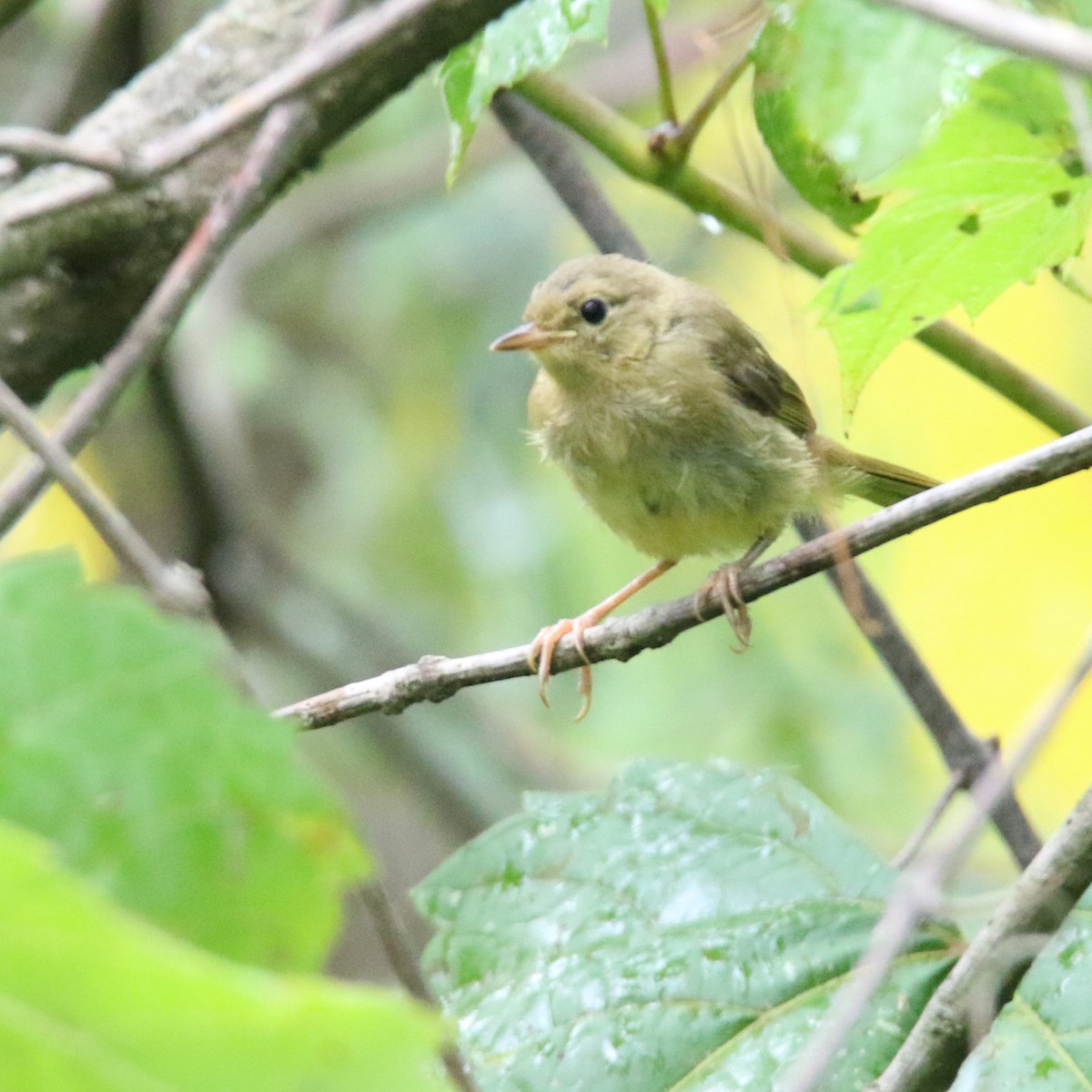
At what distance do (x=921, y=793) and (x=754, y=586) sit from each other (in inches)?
176

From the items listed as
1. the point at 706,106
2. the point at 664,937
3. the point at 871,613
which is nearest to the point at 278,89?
the point at 706,106

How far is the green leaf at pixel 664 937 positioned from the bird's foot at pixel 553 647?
0.29 metres

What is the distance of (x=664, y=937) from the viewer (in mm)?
2639

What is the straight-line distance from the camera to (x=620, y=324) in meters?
4.39

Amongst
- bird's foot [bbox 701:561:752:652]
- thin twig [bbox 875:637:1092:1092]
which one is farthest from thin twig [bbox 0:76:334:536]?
thin twig [bbox 875:637:1092:1092]

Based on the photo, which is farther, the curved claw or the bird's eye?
the bird's eye

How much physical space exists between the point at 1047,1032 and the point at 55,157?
86.3 inches

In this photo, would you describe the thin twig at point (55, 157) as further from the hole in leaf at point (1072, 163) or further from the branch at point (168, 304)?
the hole in leaf at point (1072, 163)

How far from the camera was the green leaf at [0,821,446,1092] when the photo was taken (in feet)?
2.51

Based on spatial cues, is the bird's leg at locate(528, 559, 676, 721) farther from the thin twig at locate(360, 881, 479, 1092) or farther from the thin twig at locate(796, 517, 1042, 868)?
the thin twig at locate(360, 881, 479, 1092)

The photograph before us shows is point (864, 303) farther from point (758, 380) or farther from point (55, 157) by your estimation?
point (758, 380)

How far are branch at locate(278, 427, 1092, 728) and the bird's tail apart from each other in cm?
Result: 148

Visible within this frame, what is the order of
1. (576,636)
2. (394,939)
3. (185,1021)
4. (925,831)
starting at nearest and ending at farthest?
1. (185,1021)
2. (394,939)
3. (925,831)
4. (576,636)

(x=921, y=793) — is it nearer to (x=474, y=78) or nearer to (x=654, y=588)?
(x=654, y=588)
